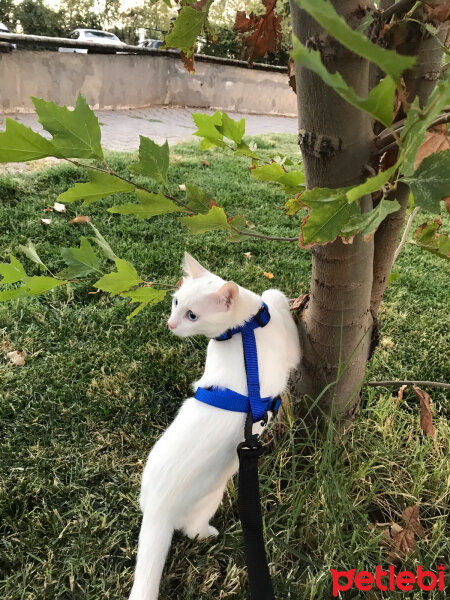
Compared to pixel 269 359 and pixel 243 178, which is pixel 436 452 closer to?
pixel 269 359

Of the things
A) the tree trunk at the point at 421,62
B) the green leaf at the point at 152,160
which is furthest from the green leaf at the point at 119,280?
the tree trunk at the point at 421,62

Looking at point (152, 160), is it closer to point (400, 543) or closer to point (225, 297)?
point (225, 297)

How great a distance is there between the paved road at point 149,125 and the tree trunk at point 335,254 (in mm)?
4570

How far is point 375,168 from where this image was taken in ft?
3.04

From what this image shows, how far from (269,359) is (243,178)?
11.4ft

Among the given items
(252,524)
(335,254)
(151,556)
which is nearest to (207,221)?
(335,254)

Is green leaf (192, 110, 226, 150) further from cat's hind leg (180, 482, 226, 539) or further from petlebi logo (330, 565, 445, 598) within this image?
petlebi logo (330, 565, 445, 598)

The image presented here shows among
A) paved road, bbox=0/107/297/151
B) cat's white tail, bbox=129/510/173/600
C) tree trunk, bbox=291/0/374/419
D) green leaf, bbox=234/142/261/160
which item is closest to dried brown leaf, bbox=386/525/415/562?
tree trunk, bbox=291/0/374/419

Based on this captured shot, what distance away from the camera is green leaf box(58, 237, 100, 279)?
1.20m

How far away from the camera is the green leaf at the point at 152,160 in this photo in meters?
0.86

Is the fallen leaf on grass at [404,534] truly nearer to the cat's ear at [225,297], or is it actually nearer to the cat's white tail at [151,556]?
the cat's white tail at [151,556]

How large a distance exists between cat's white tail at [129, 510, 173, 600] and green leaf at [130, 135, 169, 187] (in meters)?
0.80

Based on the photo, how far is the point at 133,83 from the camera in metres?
8.42

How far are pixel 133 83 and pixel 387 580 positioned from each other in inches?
355
